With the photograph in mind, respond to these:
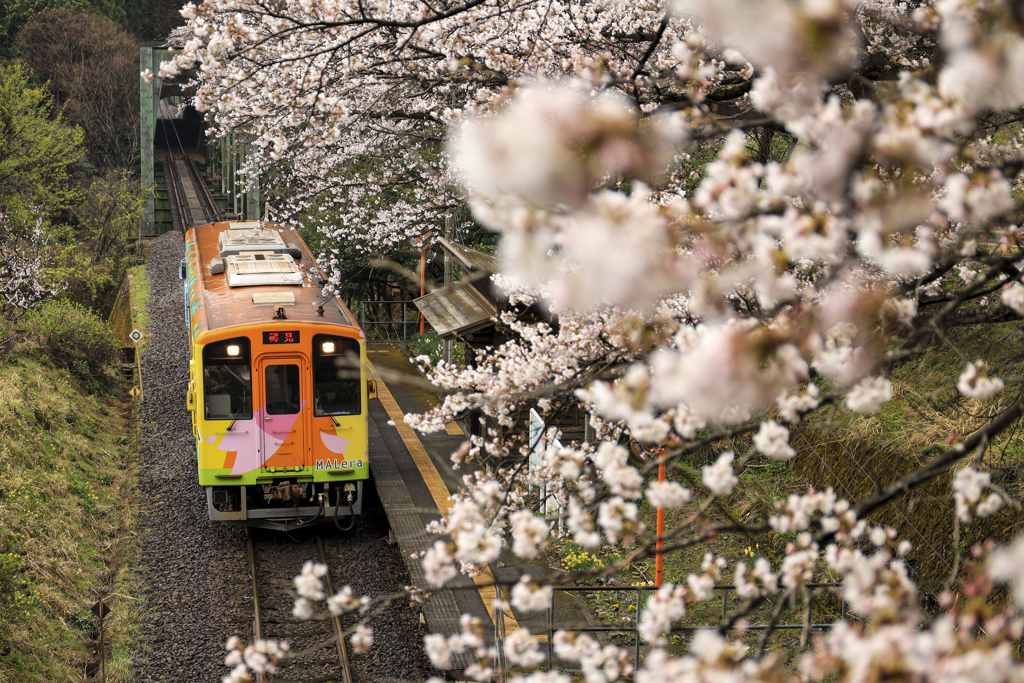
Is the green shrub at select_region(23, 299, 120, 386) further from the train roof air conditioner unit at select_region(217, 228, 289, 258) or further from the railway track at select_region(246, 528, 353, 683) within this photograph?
the railway track at select_region(246, 528, 353, 683)

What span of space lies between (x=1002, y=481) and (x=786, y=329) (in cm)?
623

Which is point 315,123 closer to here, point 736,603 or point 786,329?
point 786,329

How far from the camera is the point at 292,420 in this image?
30.4 feet

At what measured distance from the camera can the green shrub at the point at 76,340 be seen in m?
14.8

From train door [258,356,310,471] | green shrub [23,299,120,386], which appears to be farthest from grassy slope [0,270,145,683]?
train door [258,356,310,471]

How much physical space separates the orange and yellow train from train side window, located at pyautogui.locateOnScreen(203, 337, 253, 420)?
0.01 m

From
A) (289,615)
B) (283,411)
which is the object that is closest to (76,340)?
(283,411)

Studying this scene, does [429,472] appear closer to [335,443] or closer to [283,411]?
[335,443]

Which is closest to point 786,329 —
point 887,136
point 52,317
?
point 887,136

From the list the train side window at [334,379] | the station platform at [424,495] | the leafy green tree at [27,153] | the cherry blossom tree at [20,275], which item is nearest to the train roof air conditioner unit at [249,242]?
the station platform at [424,495]

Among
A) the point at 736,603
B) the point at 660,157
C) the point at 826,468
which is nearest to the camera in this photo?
the point at 660,157

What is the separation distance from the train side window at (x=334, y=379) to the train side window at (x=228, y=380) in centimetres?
68

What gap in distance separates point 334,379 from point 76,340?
809 cm

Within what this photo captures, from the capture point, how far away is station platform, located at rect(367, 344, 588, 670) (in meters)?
7.57
